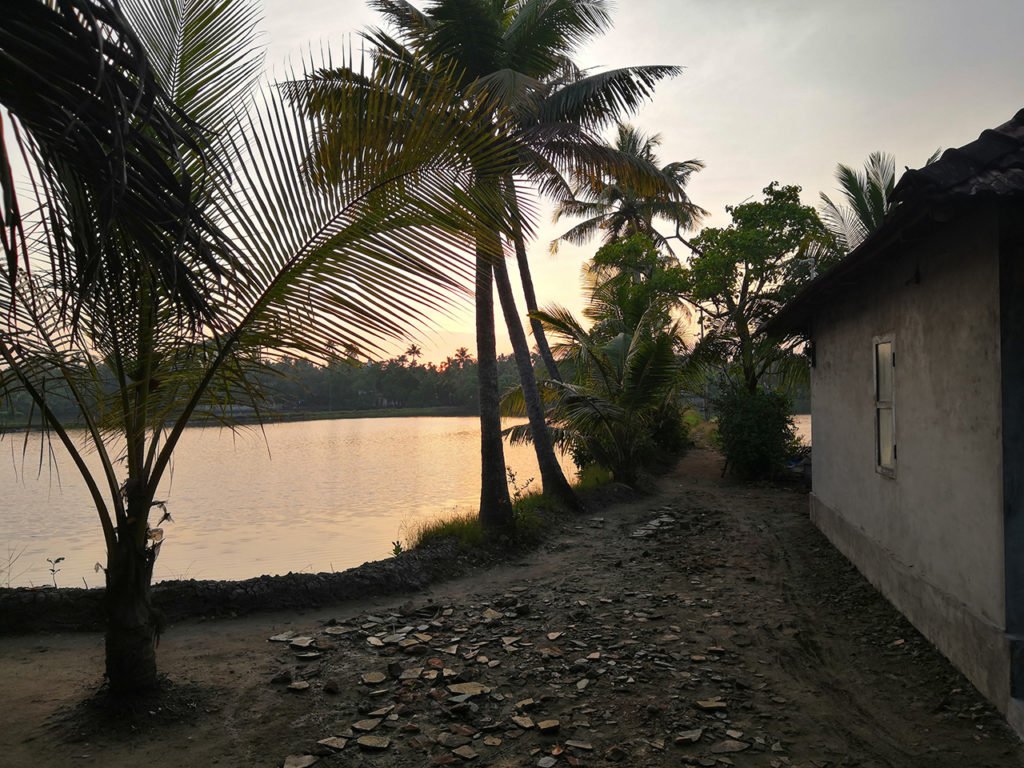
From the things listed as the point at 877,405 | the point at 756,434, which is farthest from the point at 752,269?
the point at 877,405

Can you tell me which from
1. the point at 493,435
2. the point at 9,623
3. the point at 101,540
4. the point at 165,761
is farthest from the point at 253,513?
the point at 165,761

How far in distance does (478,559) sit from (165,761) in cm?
482

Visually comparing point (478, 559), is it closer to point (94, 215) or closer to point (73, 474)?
point (94, 215)

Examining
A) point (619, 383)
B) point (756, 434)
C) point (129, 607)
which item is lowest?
point (129, 607)

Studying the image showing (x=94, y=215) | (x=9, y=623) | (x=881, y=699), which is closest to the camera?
(x=94, y=215)

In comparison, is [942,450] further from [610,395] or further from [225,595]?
[610,395]

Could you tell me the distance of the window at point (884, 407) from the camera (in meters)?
6.27

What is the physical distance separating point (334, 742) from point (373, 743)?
0.21 m

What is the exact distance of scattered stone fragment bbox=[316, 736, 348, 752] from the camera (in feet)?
13.1

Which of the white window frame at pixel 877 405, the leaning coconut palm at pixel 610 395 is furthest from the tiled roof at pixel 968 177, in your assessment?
the leaning coconut palm at pixel 610 395

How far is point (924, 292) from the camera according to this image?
5.42m

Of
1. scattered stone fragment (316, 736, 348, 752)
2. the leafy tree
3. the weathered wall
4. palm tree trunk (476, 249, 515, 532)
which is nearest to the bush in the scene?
the leafy tree

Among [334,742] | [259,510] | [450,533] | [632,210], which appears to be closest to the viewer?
[334,742]

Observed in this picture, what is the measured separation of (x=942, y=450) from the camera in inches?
201
